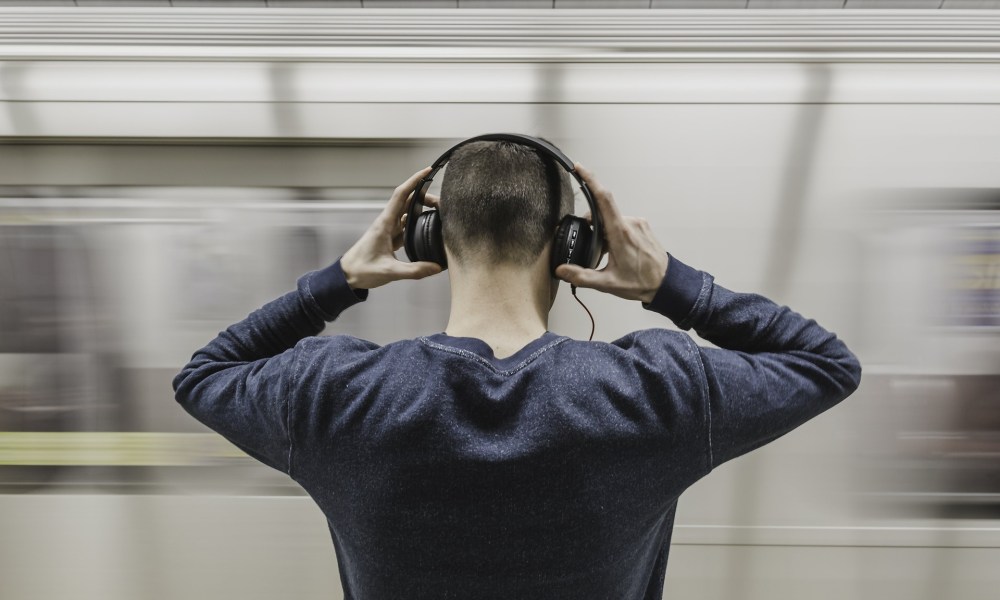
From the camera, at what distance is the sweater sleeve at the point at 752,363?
78cm

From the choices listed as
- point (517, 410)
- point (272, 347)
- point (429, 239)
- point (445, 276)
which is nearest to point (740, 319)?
point (517, 410)

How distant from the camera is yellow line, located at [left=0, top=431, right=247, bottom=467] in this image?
1.84 meters

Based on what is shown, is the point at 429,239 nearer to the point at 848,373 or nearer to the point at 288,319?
the point at 288,319

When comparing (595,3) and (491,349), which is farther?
(595,3)

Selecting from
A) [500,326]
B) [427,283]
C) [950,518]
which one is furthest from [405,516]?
[950,518]

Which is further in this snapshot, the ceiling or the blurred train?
the ceiling

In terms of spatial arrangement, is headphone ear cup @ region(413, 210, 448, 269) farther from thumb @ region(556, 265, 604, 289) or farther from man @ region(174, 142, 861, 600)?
thumb @ region(556, 265, 604, 289)

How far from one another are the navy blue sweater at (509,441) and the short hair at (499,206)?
14cm

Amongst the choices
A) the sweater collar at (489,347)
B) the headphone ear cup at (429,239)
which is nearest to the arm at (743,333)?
the sweater collar at (489,347)

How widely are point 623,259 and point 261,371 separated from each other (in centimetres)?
55

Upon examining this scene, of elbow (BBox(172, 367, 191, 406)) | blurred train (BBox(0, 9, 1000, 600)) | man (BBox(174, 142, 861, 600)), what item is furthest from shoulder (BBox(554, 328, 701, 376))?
blurred train (BBox(0, 9, 1000, 600))

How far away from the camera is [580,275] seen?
86 cm

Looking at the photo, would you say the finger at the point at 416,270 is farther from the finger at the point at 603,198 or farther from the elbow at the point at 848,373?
the elbow at the point at 848,373

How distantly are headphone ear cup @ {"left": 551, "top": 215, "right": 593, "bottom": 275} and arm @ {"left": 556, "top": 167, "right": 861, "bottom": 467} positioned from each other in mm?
30
